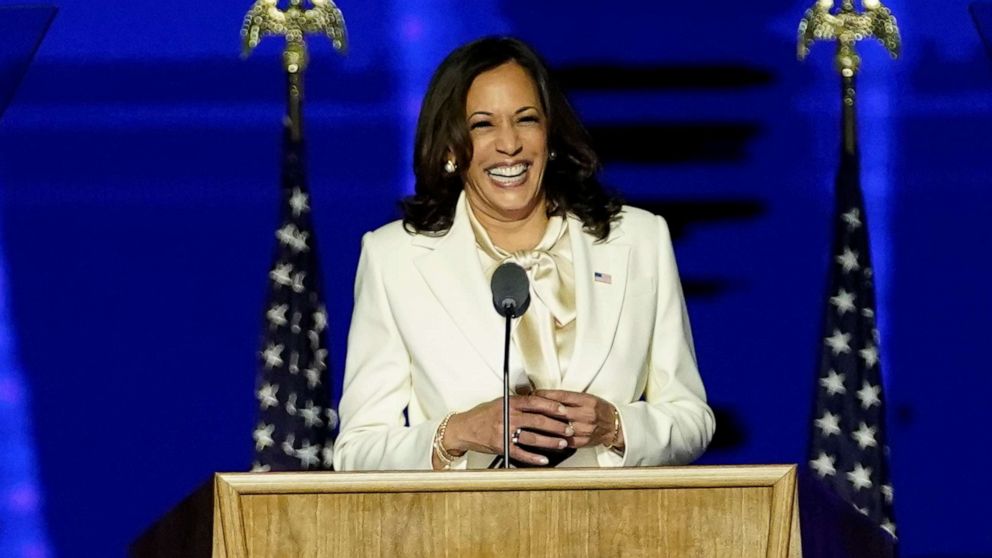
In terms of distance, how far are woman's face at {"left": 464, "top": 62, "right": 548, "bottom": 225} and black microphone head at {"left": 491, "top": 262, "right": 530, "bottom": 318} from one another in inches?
21.4

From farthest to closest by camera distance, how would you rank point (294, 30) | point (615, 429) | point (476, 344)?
point (294, 30) < point (476, 344) < point (615, 429)

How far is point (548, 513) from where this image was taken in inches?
78.7

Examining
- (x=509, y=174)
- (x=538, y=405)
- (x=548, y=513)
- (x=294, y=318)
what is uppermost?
(x=509, y=174)

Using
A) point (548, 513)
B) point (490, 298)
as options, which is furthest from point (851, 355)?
point (548, 513)

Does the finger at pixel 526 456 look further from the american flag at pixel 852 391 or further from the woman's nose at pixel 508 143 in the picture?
the american flag at pixel 852 391

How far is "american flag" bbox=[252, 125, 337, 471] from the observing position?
3.65 metres

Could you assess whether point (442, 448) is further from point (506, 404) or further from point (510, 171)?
point (510, 171)

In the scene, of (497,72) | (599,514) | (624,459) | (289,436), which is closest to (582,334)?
(624,459)

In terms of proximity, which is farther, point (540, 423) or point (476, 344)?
point (476, 344)

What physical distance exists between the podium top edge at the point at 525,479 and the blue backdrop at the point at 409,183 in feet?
6.09

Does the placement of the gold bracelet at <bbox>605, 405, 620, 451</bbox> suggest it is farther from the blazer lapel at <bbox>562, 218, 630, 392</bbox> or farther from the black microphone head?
the black microphone head

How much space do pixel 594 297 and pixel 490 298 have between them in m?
0.16

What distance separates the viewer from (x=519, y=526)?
6.55 ft

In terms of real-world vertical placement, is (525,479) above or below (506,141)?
below
